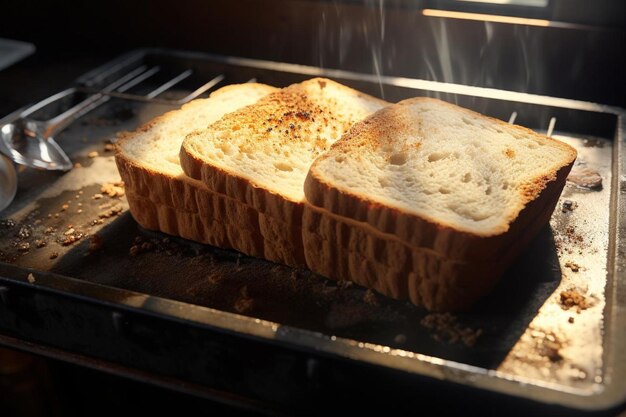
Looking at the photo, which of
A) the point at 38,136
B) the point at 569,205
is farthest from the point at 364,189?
the point at 38,136

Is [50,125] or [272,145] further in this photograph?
[50,125]

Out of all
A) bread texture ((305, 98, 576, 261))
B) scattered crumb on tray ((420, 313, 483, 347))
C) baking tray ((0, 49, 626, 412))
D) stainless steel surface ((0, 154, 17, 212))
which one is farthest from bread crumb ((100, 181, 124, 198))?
scattered crumb on tray ((420, 313, 483, 347))

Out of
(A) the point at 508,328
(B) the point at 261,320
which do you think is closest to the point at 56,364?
(B) the point at 261,320

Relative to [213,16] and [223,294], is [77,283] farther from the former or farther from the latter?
[213,16]

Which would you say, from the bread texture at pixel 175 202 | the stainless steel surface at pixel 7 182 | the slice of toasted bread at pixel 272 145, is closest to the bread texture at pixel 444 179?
the slice of toasted bread at pixel 272 145

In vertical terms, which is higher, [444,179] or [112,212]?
[444,179]

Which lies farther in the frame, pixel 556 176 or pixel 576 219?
pixel 576 219

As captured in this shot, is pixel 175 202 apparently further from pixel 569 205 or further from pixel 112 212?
pixel 569 205
